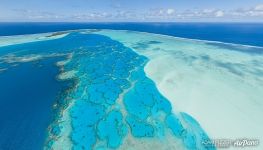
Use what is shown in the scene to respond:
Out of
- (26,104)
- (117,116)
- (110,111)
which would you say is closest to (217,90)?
(117,116)

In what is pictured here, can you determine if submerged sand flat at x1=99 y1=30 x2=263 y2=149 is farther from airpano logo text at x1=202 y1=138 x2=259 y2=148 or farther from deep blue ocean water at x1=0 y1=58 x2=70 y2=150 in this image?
deep blue ocean water at x1=0 y1=58 x2=70 y2=150

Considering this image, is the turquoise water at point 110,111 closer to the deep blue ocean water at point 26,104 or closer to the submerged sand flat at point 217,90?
the deep blue ocean water at point 26,104

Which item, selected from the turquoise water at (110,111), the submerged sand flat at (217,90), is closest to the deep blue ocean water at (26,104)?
the turquoise water at (110,111)

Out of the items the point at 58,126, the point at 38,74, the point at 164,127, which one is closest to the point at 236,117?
the point at 164,127

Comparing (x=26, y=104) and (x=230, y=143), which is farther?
(x=26, y=104)

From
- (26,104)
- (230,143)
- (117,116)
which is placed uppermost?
(26,104)

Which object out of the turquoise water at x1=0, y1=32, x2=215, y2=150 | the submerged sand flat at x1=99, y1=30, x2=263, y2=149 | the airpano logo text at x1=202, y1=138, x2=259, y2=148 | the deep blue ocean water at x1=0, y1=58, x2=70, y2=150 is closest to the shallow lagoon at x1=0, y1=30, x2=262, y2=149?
the turquoise water at x1=0, y1=32, x2=215, y2=150

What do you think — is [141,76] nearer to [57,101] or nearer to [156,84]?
[156,84]

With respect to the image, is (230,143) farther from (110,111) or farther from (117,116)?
(110,111)
